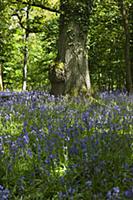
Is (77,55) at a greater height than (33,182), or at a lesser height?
greater

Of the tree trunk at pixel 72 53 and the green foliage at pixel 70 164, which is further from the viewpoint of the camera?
the tree trunk at pixel 72 53

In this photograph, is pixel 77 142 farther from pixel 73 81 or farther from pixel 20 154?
pixel 73 81

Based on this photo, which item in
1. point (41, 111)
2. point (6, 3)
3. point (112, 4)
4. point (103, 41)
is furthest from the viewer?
point (103, 41)

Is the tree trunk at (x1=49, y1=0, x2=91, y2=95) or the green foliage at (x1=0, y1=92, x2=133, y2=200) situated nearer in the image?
the green foliage at (x1=0, y1=92, x2=133, y2=200)

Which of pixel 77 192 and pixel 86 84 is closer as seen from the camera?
pixel 77 192

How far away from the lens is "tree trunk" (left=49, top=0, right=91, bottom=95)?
32.0ft

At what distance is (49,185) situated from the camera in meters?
3.92

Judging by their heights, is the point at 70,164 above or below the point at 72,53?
below

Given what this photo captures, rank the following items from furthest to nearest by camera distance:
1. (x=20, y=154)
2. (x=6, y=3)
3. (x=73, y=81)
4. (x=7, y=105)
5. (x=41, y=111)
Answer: (x=6, y=3)
(x=73, y=81)
(x=7, y=105)
(x=41, y=111)
(x=20, y=154)

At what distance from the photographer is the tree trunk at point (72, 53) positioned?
9752mm

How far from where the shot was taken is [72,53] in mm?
9906

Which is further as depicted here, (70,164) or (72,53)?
(72,53)

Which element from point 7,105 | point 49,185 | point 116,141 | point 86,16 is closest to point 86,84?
point 86,16

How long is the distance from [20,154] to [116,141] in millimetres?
1159
